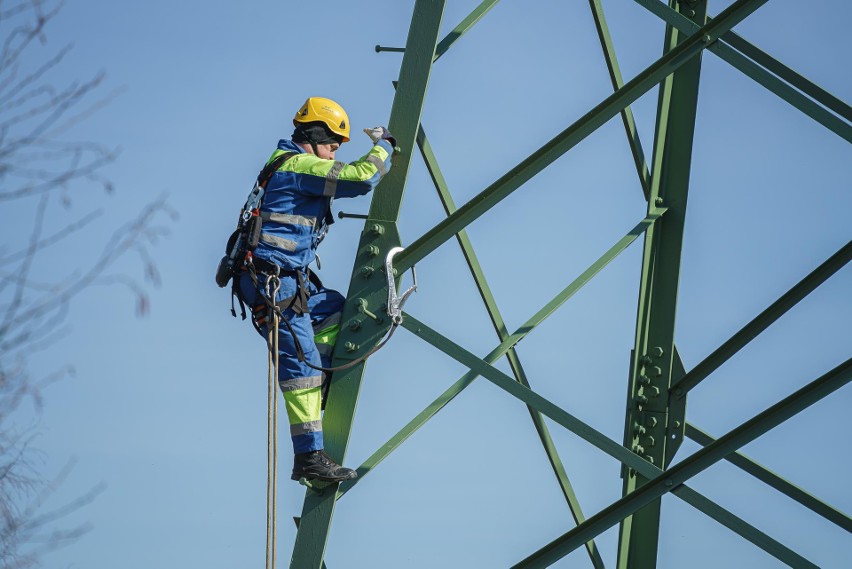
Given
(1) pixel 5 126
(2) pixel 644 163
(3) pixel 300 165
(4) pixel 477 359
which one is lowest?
(1) pixel 5 126

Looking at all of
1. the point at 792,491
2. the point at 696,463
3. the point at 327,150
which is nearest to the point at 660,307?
the point at 792,491

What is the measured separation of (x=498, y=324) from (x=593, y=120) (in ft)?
7.52

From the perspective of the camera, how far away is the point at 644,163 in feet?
29.3

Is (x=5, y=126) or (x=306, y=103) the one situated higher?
(x=306, y=103)

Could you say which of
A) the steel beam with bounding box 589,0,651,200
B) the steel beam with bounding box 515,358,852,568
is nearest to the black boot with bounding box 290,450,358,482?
the steel beam with bounding box 515,358,852,568

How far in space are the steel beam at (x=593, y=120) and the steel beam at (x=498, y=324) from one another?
138cm

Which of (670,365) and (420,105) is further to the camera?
(670,365)

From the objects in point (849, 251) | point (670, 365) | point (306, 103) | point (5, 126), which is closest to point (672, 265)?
point (670, 365)

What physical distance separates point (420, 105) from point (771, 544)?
3058 millimetres

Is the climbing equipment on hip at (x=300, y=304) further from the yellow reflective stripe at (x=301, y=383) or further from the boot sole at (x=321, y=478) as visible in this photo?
the boot sole at (x=321, y=478)

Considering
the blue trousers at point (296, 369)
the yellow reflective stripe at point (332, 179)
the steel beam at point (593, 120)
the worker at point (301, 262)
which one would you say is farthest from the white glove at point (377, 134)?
the blue trousers at point (296, 369)

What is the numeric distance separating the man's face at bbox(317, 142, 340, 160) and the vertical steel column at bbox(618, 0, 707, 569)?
2.12 m

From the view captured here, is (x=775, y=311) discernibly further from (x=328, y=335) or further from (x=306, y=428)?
(x=306, y=428)

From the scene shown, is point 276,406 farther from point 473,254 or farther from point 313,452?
point 473,254
